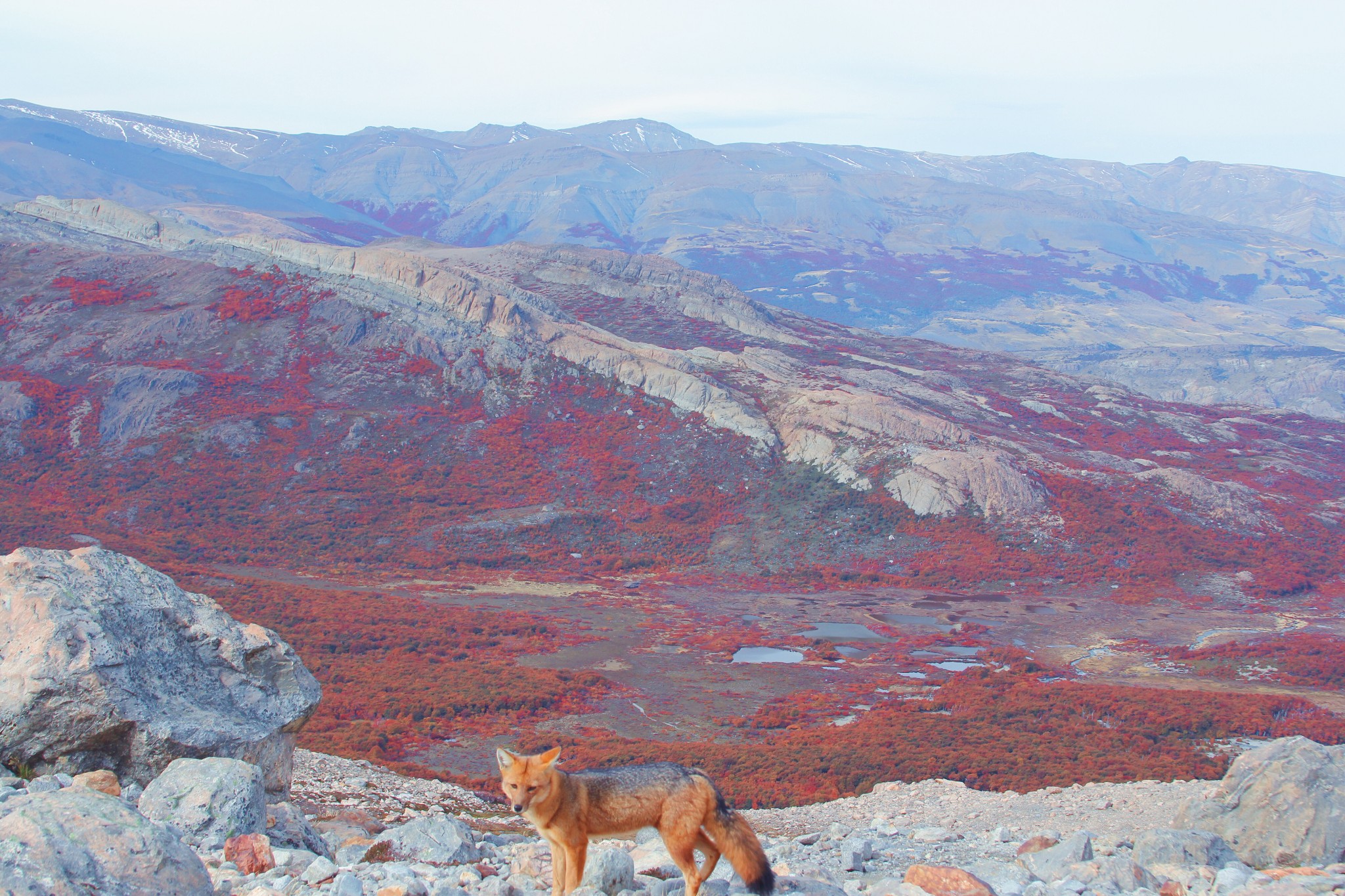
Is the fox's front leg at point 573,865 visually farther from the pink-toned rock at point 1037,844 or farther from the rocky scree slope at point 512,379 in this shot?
the rocky scree slope at point 512,379

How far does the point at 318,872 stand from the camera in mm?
6559

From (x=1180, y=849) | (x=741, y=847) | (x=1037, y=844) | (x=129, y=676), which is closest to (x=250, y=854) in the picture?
(x=129, y=676)

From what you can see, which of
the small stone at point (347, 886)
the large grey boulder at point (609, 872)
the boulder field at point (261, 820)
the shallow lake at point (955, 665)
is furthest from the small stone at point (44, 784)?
the shallow lake at point (955, 665)

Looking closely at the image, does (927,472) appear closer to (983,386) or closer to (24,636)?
(983,386)

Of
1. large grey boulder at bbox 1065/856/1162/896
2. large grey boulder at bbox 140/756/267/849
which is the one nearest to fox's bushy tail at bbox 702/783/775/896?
large grey boulder at bbox 1065/856/1162/896

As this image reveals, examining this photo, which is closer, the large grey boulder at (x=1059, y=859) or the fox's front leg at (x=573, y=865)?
the fox's front leg at (x=573, y=865)

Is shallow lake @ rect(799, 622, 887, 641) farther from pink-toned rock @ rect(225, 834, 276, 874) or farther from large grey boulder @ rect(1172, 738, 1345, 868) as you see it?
pink-toned rock @ rect(225, 834, 276, 874)

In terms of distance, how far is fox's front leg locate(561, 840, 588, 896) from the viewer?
634cm

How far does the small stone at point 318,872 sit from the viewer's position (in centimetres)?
647

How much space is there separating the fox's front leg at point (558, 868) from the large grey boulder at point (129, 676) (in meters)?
4.29

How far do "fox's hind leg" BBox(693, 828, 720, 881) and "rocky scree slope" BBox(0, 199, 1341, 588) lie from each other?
1673 inches

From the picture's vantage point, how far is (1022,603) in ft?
129

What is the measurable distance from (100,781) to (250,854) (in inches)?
74.0

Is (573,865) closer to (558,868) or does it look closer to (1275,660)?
(558,868)
